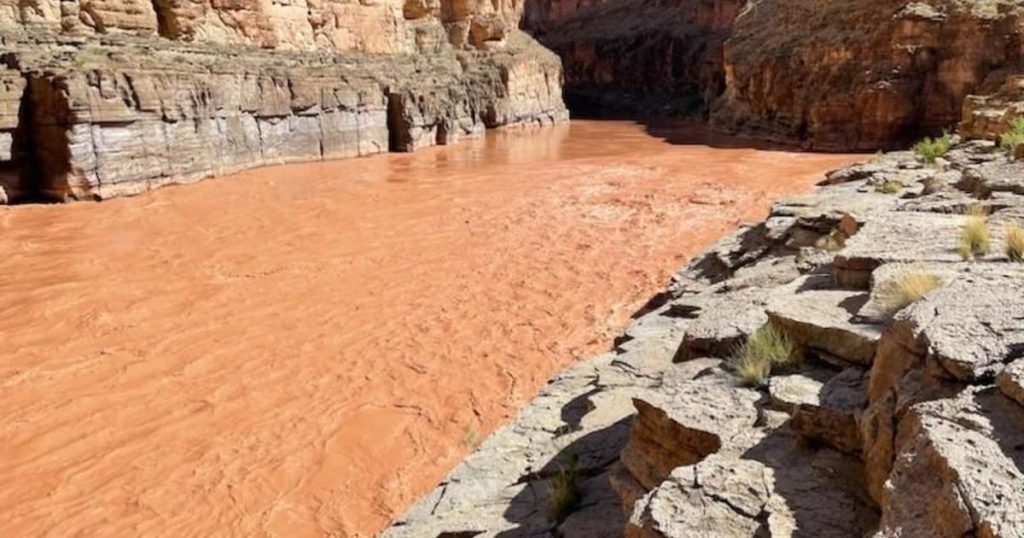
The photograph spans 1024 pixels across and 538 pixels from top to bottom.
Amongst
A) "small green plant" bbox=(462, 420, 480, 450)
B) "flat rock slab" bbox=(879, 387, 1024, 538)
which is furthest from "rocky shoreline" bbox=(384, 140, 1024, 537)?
"small green plant" bbox=(462, 420, 480, 450)

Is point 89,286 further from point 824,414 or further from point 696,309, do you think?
point 824,414

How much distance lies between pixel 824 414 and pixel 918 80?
92.3ft

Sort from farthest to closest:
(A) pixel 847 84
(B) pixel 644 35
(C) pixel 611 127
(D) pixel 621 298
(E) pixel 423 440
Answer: (B) pixel 644 35
(C) pixel 611 127
(A) pixel 847 84
(D) pixel 621 298
(E) pixel 423 440

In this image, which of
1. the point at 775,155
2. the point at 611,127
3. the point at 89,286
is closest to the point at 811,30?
the point at 775,155

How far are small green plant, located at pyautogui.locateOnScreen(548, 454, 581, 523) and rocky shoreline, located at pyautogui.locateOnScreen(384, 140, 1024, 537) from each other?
0.04 feet

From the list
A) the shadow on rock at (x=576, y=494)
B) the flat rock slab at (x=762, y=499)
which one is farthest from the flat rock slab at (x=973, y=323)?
the shadow on rock at (x=576, y=494)

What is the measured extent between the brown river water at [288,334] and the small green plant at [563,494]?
162 cm

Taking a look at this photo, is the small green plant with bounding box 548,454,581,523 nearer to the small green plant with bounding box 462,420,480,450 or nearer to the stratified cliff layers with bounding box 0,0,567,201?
the small green plant with bounding box 462,420,480,450

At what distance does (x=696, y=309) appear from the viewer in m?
7.52

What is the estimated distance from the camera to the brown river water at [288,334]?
18.3 feet

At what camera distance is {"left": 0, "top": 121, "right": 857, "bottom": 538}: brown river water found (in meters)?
5.57

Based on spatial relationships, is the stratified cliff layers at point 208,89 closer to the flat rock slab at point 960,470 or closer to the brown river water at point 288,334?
the brown river water at point 288,334

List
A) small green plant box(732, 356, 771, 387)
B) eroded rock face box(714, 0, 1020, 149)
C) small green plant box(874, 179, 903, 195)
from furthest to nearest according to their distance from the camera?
eroded rock face box(714, 0, 1020, 149) → small green plant box(874, 179, 903, 195) → small green plant box(732, 356, 771, 387)

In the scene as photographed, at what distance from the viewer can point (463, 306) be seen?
381 inches
